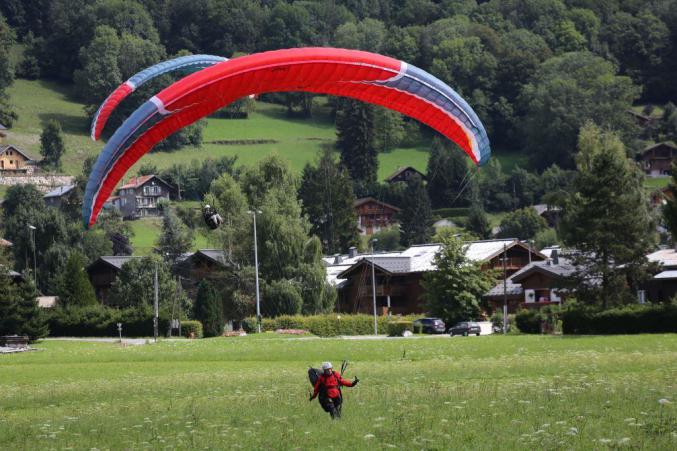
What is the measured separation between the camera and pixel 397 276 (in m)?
98.3

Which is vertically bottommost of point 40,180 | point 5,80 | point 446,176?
point 446,176

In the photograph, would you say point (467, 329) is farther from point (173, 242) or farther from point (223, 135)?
point (223, 135)

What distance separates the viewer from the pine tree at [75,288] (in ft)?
256

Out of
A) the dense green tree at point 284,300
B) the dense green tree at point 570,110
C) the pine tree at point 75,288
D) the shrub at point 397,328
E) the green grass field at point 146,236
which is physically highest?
the dense green tree at point 570,110

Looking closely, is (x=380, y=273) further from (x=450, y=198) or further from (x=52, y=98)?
(x=52, y=98)

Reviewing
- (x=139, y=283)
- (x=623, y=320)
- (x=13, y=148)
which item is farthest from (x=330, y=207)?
(x=623, y=320)

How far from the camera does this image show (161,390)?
90.3 ft

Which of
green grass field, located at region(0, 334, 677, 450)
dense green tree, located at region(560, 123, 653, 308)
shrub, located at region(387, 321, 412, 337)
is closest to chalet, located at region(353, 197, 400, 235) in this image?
shrub, located at region(387, 321, 412, 337)

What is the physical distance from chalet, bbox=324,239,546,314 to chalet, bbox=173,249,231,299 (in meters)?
9.92

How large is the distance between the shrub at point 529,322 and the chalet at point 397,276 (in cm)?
3353

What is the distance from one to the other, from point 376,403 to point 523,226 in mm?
118514

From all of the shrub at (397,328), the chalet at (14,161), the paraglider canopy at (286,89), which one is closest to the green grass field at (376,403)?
the paraglider canopy at (286,89)

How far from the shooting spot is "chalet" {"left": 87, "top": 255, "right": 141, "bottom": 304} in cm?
9511

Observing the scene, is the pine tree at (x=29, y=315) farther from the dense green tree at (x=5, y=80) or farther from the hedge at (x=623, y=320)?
the dense green tree at (x=5, y=80)
